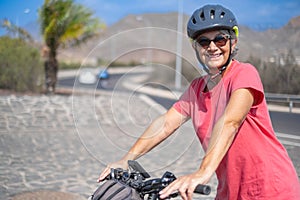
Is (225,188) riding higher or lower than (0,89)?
higher

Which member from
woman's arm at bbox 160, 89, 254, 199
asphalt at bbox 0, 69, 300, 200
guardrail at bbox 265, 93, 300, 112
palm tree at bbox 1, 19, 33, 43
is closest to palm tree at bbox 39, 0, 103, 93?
palm tree at bbox 1, 19, 33, 43

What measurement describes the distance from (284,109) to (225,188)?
107 inches

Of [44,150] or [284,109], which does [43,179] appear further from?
[284,109]

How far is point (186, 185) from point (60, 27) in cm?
1875

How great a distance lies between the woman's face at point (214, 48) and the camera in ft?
6.26

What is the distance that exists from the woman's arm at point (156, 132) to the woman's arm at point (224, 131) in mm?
456

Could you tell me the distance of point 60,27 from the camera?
1944 cm

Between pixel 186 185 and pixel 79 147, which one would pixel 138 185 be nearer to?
pixel 186 185

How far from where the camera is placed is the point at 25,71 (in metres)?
20.4

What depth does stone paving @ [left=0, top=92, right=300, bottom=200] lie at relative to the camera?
2307mm

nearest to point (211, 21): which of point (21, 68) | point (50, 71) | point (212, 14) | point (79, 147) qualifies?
point (212, 14)

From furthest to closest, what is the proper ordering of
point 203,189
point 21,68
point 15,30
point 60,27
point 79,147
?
point 21,68, point 60,27, point 15,30, point 79,147, point 203,189

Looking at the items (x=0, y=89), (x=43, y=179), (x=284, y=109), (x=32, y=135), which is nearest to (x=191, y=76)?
(x=284, y=109)

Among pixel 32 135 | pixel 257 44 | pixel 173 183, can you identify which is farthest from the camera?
pixel 32 135
